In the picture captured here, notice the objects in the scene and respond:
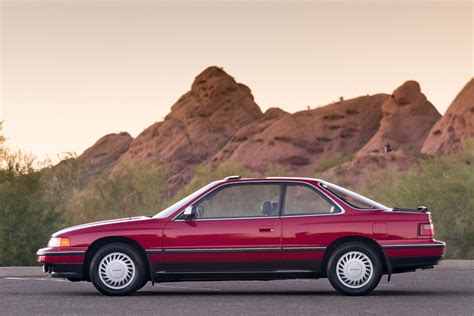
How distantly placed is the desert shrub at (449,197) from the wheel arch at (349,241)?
2231 centimetres

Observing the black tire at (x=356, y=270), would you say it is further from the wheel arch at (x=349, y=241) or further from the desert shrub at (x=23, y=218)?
the desert shrub at (x=23, y=218)

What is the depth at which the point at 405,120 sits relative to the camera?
10969 cm

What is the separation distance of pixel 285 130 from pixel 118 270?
104 meters

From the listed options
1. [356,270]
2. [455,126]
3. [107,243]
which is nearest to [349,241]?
[356,270]

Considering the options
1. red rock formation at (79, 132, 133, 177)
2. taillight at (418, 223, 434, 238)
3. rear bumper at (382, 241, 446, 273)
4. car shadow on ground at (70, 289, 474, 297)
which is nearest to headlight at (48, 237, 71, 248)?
car shadow on ground at (70, 289, 474, 297)

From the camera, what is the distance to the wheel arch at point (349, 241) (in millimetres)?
14375

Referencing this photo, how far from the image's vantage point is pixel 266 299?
14078 mm

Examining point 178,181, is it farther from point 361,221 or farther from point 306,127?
point 361,221

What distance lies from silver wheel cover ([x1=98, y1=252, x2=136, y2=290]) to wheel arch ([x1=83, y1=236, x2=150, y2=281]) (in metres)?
0.20

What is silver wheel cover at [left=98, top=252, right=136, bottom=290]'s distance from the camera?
14.4 meters

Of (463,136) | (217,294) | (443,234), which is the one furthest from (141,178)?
(217,294)

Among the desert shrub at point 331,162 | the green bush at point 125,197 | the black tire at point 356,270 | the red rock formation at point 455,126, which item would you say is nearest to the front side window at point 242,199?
the green bush at point 125,197

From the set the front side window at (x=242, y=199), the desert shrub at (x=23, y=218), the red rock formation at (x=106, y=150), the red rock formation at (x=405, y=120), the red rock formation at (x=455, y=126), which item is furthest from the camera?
the red rock formation at (x=106, y=150)

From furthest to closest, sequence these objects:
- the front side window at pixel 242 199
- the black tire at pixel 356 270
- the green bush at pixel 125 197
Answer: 1. the green bush at pixel 125 197
2. the front side window at pixel 242 199
3. the black tire at pixel 356 270
